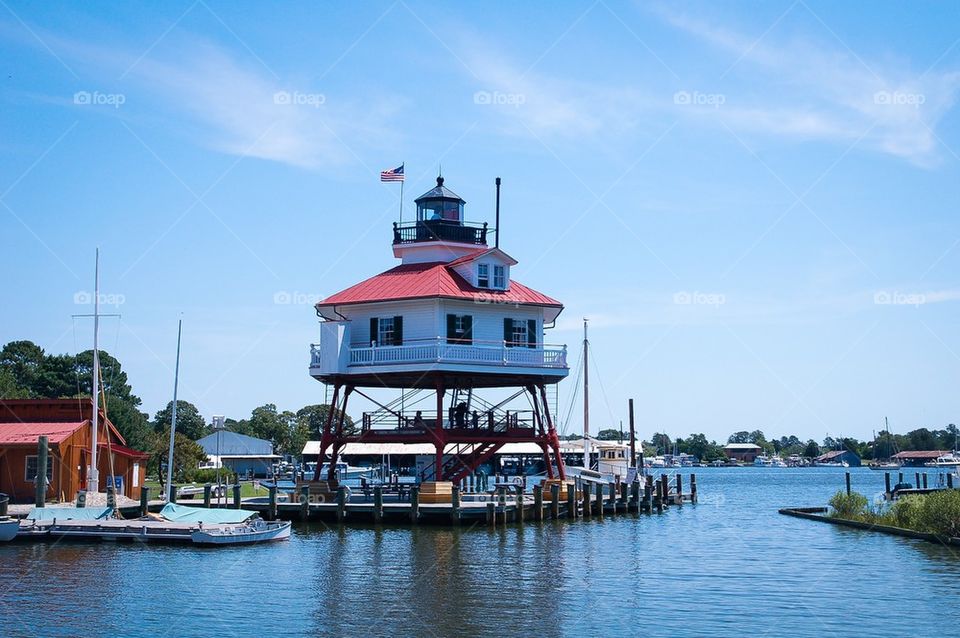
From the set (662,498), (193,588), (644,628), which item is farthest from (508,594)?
(662,498)

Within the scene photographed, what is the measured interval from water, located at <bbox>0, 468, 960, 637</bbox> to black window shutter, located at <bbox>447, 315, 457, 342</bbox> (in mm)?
9054

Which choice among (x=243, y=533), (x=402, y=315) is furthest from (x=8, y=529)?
(x=402, y=315)

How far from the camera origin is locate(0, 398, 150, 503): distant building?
157ft

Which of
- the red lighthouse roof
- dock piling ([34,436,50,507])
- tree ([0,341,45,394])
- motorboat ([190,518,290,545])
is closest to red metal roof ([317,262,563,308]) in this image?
the red lighthouse roof

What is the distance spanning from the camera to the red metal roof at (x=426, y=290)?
50.6 meters

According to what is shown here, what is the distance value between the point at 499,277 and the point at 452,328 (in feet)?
13.6

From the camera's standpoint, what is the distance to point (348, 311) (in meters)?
52.9

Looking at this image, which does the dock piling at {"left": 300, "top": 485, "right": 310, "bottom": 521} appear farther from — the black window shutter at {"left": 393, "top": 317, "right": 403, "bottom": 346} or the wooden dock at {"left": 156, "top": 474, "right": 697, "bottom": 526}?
the black window shutter at {"left": 393, "top": 317, "right": 403, "bottom": 346}

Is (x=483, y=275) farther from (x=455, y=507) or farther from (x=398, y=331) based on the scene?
(x=455, y=507)

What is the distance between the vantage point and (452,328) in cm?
5075

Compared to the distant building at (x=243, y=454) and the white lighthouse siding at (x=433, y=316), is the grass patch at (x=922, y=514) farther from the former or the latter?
the distant building at (x=243, y=454)

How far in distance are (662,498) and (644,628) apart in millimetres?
38573

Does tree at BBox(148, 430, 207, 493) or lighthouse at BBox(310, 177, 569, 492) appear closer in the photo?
lighthouse at BBox(310, 177, 569, 492)

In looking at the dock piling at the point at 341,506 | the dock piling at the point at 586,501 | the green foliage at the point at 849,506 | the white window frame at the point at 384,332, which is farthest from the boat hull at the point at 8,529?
the green foliage at the point at 849,506
